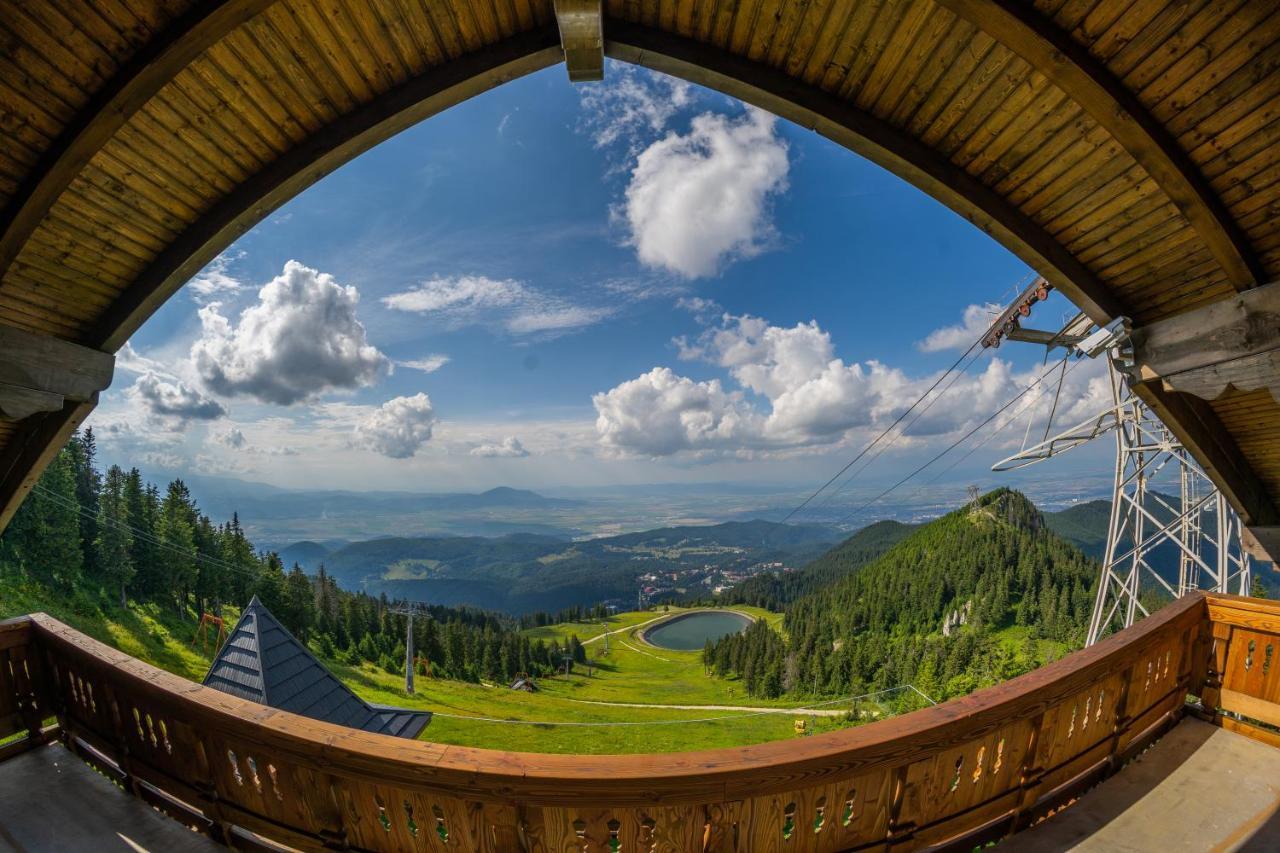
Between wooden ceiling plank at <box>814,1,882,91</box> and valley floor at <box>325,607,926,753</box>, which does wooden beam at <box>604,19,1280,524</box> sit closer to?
wooden ceiling plank at <box>814,1,882,91</box>

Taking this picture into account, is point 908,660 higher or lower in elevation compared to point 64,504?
lower

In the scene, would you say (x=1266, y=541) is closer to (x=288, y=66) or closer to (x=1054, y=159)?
(x=1054, y=159)

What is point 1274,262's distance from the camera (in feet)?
12.1

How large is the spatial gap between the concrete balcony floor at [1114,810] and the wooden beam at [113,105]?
352cm

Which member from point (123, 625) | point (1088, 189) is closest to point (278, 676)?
point (1088, 189)

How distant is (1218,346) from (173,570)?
234 ft

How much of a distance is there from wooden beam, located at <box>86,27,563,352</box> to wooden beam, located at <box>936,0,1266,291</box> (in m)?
2.75

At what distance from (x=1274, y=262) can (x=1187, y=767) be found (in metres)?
3.66

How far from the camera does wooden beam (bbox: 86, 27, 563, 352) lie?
3582mm

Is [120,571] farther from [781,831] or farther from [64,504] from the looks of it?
[781,831]

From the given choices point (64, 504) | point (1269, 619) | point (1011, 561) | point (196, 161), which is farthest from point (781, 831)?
point (1011, 561)

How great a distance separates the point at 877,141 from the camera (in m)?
3.78

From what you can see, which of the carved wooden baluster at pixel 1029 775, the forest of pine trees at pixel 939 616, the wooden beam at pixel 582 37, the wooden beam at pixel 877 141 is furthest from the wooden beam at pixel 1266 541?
the forest of pine trees at pixel 939 616

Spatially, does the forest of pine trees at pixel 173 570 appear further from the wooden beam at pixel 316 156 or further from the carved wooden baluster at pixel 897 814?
the carved wooden baluster at pixel 897 814
